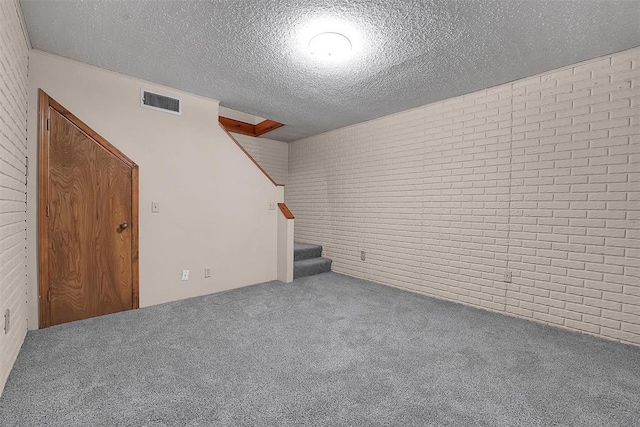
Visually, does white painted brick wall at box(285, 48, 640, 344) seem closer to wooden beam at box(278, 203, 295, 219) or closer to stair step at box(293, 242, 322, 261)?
stair step at box(293, 242, 322, 261)

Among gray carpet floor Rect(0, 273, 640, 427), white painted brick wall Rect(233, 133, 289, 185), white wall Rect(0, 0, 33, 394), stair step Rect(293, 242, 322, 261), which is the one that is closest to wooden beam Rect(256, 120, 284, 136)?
white painted brick wall Rect(233, 133, 289, 185)

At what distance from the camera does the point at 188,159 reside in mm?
3326

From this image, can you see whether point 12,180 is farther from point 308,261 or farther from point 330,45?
point 308,261

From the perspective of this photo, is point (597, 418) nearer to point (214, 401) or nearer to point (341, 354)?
point (341, 354)

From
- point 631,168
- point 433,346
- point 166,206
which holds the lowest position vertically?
point 433,346

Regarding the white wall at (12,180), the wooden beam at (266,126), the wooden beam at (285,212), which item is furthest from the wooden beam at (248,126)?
the white wall at (12,180)

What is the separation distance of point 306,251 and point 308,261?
0.19 m

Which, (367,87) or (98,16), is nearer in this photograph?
(98,16)

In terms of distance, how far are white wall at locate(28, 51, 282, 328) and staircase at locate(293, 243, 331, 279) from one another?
0.48 metres

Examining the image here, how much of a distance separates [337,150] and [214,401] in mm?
3981

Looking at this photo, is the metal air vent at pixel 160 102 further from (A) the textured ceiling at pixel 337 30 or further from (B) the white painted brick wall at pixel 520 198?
(B) the white painted brick wall at pixel 520 198

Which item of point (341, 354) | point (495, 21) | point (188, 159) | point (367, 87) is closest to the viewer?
point (495, 21)

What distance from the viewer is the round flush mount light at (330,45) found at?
2.14m

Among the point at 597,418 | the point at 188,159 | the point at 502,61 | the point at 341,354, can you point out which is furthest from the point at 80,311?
the point at 502,61
